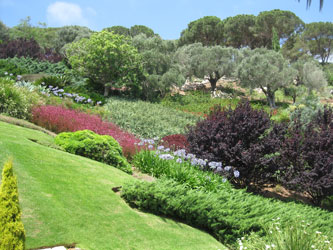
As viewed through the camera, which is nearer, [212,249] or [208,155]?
[212,249]

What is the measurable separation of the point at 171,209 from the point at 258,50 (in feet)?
107

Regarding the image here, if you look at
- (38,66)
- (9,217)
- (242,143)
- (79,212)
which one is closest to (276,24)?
(38,66)

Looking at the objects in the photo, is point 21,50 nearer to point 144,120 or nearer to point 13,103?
point 144,120

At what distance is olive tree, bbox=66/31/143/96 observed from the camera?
2164cm

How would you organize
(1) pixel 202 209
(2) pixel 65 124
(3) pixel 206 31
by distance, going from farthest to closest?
(3) pixel 206 31
(2) pixel 65 124
(1) pixel 202 209

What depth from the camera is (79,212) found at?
15.7 feet

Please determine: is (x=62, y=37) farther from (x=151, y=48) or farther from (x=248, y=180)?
(x=248, y=180)

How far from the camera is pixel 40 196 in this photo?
4.82 metres

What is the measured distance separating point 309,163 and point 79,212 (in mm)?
7379

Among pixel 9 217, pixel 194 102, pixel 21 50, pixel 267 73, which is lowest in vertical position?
pixel 9 217

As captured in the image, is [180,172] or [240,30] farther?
[240,30]

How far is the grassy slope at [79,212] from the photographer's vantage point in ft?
14.2

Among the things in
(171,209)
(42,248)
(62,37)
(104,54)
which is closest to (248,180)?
(171,209)

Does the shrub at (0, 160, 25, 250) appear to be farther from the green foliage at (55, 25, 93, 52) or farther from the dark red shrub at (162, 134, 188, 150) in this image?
the green foliage at (55, 25, 93, 52)
